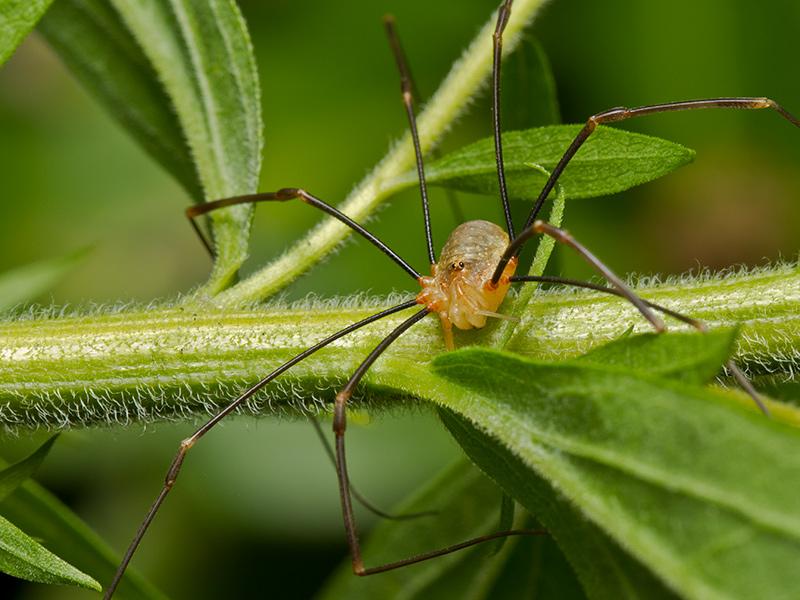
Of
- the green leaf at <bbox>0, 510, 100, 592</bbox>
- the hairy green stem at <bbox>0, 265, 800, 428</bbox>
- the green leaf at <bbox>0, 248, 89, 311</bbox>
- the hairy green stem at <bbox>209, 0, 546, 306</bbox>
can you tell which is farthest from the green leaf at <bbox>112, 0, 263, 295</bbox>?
the green leaf at <bbox>0, 510, 100, 592</bbox>

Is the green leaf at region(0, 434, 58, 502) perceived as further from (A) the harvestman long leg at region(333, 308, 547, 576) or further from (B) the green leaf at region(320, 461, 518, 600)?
(B) the green leaf at region(320, 461, 518, 600)

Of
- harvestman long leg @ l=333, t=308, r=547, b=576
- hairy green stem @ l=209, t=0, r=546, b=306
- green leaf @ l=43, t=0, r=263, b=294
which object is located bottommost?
harvestman long leg @ l=333, t=308, r=547, b=576

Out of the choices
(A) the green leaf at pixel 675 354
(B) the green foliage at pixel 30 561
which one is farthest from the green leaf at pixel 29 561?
(A) the green leaf at pixel 675 354

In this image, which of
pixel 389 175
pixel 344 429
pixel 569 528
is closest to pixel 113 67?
pixel 389 175

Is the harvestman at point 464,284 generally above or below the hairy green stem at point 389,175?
below

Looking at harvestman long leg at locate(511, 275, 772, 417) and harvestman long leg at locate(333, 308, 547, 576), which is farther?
harvestman long leg at locate(333, 308, 547, 576)

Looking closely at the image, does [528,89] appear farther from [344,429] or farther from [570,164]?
[344,429]

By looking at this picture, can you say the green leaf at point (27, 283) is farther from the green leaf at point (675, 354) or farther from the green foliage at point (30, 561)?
the green leaf at point (675, 354)

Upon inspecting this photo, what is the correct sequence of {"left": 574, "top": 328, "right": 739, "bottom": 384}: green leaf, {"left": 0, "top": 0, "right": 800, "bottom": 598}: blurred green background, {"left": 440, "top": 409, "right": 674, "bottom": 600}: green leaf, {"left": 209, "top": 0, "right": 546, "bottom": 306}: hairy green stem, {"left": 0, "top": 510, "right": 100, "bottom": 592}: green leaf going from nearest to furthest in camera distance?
{"left": 574, "top": 328, "right": 739, "bottom": 384}: green leaf → {"left": 440, "top": 409, "right": 674, "bottom": 600}: green leaf → {"left": 0, "top": 510, "right": 100, "bottom": 592}: green leaf → {"left": 209, "top": 0, "right": 546, "bottom": 306}: hairy green stem → {"left": 0, "top": 0, "right": 800, "bottom": 598}: blurred green background
